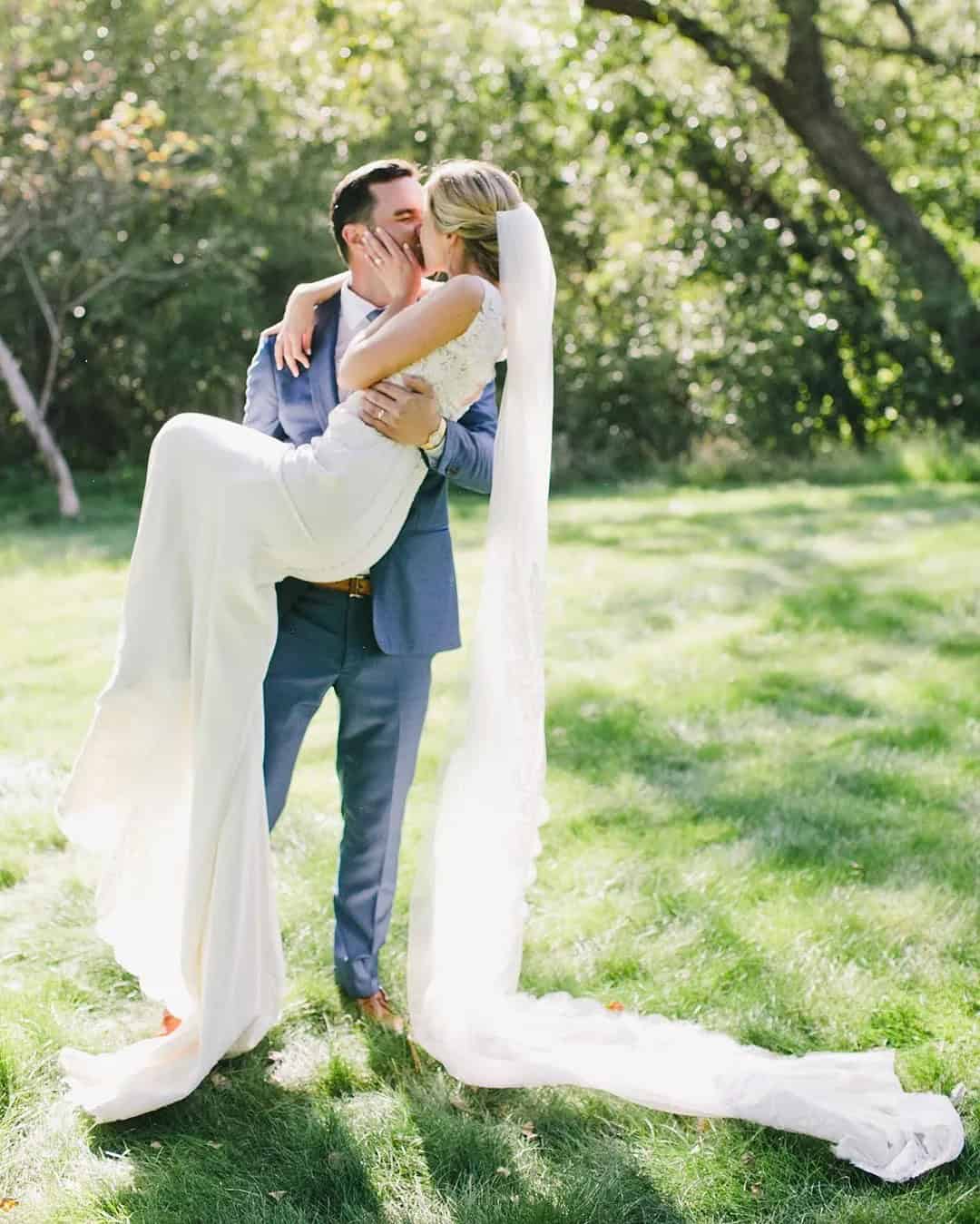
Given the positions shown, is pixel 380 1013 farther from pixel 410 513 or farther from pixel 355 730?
pixel 410 513

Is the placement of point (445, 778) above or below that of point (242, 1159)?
above

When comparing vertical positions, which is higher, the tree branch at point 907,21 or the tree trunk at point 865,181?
the tree branch at point 907,21

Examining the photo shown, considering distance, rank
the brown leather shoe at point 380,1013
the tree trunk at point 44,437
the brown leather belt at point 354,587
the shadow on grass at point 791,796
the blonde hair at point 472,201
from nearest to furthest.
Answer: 1. the blonde hair at point 472,201
2. the brown leather belt at point 354,587
3. the brown leather shoe at point 380,1013
4. the shadow on grass at point 791,796
5. the tree trunk at point 44,437

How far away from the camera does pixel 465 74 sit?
60.8 ft

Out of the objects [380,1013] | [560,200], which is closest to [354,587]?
[380,1013]

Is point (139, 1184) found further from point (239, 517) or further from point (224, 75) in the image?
point (224, 75)

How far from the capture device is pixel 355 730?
3.48 metres

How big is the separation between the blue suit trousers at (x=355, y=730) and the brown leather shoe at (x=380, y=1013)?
0.02 metres

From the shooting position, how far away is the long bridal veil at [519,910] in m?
3.03

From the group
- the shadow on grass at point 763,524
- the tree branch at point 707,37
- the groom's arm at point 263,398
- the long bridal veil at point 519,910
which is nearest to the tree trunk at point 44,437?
the shadow on grass at point 763,524

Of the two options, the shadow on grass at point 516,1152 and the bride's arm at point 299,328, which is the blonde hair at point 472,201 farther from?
the shadow on grass at point 516,1152

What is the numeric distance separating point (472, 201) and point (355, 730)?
4.49 feet

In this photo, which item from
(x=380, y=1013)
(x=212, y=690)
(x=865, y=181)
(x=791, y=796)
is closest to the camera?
(x=212, y=690)

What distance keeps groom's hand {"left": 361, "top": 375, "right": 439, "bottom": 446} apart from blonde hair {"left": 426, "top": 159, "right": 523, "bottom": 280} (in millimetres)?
350
